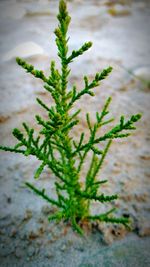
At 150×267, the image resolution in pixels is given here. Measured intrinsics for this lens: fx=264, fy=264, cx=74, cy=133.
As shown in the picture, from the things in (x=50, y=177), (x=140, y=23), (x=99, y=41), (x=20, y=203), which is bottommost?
(x=20, y=203)

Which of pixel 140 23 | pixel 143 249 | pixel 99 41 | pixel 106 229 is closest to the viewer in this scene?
pixel 143 249

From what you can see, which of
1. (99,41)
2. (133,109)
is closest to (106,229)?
(133,109)

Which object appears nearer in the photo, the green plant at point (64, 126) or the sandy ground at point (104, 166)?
the green plant at point (64, 126)

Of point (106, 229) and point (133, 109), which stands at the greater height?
point (133, 109)

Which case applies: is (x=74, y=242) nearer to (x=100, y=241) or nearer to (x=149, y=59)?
(x=100, y=241)

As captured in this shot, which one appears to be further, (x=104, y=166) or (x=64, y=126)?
(x=104, y=166)

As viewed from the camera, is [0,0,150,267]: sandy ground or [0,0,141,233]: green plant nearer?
[0,0,141,233]: green plant

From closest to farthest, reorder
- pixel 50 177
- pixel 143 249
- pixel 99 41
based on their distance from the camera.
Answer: pixel 143 249
pixel 50 177
pixel 99 41

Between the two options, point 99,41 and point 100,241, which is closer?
point 100,241
